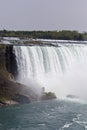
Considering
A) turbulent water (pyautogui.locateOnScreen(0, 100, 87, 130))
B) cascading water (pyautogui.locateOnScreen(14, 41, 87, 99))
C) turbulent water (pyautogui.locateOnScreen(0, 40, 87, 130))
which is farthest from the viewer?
cascading water (pyautogui.locateOnScreen(14, 41, 87, 99))

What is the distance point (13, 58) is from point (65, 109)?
886 centimetres

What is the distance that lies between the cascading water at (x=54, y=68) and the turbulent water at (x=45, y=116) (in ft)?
15.9

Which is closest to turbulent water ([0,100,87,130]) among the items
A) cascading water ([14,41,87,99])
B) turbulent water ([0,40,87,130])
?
→ turbulent water ([0,40,87,130])

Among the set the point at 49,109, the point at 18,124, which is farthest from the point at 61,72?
the point at 18,124

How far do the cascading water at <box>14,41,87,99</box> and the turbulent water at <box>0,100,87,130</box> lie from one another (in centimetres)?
486

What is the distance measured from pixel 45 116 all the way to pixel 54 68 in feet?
39.7

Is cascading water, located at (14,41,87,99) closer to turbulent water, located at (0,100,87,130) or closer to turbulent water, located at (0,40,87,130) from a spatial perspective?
turbulent water, located at (0,40,87,130)

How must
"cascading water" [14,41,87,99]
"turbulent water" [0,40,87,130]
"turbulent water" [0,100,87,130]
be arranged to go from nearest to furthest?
1. "turbulent water" [0,100,87,130]
2. "turbulent water" [0,40,87,130]
3. "cascading water" [14,41,87,99]

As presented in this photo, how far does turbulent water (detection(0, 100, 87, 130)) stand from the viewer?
908 inches

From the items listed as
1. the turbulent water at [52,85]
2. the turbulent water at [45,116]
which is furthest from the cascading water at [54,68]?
the turbulent water at [45,116]

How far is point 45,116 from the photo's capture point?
1000 inches

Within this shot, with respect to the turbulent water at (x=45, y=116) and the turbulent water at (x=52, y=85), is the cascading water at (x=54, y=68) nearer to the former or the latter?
the turbulent water at (x=52, y=85)

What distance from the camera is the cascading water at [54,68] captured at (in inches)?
1361

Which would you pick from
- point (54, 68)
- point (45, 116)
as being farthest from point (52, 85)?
point (45, 116)
